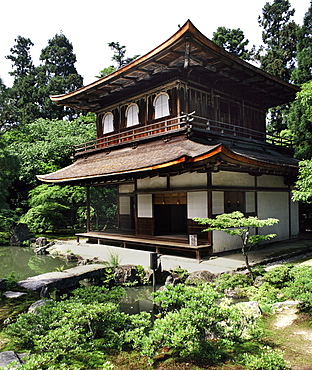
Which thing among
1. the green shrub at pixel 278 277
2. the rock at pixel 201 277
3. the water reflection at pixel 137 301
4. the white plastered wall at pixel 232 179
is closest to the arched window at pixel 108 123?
the white plastered wall at pixel 232 179

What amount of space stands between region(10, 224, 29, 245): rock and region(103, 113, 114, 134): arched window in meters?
7.59

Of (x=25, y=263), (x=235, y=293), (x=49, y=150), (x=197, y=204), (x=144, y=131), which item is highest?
(x=49, y=150)

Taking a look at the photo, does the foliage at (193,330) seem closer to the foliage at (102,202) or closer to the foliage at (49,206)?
the foliage at (49,206)

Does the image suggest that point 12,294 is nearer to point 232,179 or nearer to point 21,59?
point 232,179

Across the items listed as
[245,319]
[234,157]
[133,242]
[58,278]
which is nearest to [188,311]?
[245,319]

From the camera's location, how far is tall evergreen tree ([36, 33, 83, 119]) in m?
36.9

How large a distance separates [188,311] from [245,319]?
0.94 m

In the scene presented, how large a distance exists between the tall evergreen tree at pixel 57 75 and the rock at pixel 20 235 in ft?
70.2

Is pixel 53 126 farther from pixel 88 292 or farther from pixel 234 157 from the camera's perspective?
pixel 88 292

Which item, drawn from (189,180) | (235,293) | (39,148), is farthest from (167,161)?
(39,148)

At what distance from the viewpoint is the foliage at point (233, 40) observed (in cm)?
3291

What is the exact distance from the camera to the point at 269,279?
20.8ft

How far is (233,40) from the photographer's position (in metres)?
32.9

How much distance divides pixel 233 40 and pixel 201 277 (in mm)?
31493
